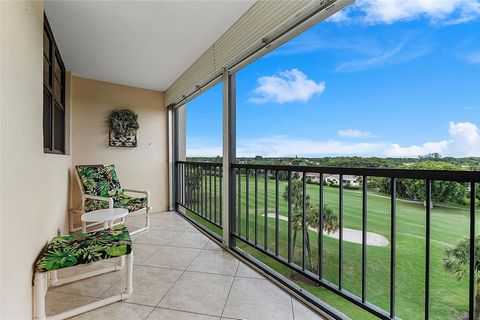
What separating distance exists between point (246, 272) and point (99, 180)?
2645mm

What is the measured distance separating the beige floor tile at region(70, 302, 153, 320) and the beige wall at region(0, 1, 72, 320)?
0.34m

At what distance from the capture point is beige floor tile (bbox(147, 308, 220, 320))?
59.3 inches

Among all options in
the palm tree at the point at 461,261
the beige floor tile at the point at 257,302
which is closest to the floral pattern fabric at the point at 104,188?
the beige floor tile at the point at 257,302

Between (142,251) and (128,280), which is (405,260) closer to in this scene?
(128,280)

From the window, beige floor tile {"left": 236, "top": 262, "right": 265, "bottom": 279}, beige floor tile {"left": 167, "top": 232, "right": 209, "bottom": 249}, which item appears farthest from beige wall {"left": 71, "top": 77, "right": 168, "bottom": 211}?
beige floor tile {"left": 236, "top": 262, "right": 265, "bottom": 279}

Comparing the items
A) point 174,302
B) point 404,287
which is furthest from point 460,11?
point 174,302

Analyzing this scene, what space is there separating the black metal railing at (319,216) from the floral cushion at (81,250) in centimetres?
121

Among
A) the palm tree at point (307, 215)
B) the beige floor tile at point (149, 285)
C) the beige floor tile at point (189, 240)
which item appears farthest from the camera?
the beige floor tile at point (189, 240)

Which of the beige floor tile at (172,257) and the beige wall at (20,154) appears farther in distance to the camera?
the beige floor tile at (172,257)

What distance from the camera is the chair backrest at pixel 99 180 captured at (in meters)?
3.27

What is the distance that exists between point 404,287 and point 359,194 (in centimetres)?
61

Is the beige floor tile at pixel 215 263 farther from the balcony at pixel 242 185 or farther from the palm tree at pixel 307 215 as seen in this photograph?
the palm tree at pixel 307 215

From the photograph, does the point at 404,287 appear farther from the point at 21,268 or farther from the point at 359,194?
the point at 21,268

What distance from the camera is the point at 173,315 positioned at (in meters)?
1.53
